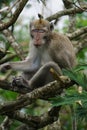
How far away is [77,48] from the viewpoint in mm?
7969

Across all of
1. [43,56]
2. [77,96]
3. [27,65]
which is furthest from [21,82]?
[77,96]

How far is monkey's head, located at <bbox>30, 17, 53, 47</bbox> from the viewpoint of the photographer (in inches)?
286

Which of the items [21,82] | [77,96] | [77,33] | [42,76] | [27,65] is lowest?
[27,65]

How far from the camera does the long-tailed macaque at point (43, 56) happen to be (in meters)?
7.13

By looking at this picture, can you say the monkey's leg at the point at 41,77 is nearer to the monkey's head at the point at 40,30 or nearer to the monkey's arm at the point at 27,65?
the monkey's arm at the point at 27,65

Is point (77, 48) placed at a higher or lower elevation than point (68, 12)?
lower

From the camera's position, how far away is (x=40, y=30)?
7398mm

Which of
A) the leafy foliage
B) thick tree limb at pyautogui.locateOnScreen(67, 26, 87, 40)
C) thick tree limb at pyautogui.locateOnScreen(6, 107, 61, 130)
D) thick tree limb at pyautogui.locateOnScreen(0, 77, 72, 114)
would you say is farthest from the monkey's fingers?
the leafy foliage

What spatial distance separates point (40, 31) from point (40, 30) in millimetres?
18

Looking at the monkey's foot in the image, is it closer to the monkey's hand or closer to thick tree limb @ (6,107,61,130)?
the monkey's hand

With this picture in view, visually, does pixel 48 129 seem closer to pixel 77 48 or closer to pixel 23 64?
pixel 23 64

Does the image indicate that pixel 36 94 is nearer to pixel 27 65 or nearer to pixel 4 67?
pixel 4 67

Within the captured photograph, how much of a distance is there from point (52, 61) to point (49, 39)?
48cm

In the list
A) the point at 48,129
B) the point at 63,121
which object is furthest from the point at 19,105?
the point at 63,121
